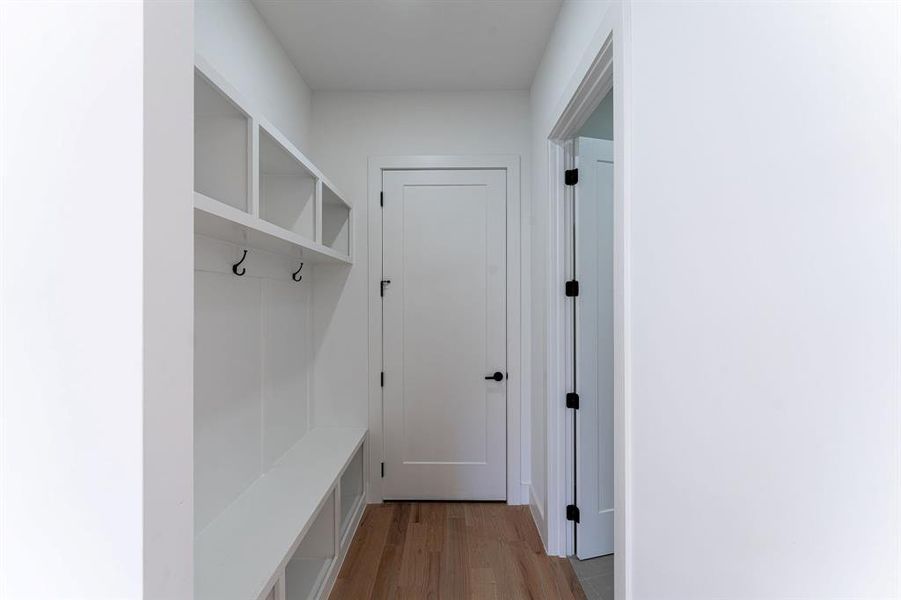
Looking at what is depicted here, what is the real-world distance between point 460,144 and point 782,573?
8.68 feet

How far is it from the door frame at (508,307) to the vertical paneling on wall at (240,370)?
50cm

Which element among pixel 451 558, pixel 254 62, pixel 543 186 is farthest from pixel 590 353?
pixel 254 62

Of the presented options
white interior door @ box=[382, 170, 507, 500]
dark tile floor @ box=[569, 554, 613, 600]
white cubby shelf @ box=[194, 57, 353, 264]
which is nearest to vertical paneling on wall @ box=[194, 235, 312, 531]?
white cubby shelf @ box=[194, 57, 353, 264]

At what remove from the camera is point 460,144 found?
283 centimetres

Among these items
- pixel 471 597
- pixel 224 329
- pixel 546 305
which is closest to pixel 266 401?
pixel 224 329

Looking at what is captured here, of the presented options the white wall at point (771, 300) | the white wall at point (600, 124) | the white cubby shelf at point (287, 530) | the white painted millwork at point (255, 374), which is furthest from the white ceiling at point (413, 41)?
the white cubby shelf at point (287, 530)

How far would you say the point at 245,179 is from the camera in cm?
136

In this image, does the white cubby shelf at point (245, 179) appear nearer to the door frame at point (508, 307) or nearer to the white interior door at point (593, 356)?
the door frame at point (508, 307)

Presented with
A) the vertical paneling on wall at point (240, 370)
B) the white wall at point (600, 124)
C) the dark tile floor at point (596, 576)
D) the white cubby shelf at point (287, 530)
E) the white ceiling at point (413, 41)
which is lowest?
the dark tile floor at point (596, 576)

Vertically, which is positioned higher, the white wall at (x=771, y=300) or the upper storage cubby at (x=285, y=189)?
the upper storage cubby at (x=285, y=189)

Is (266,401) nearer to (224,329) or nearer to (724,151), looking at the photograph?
(224,329)

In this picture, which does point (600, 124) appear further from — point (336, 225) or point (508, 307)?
point (336, 225)

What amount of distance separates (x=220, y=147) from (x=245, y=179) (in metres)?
0.12

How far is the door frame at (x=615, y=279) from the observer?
119 cm
